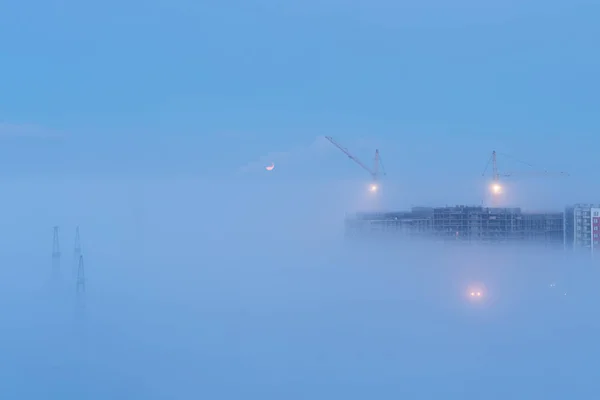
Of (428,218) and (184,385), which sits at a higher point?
(428,218)

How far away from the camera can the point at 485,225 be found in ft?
31.1

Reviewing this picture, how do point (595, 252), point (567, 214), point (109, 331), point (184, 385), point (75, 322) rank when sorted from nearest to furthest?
point (184, 385) < point (109, 331) < point (75, 322) < point (595, 252) < point (567, 214)

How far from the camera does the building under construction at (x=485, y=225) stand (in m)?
9.21

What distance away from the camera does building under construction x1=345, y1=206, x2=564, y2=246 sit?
30.2 feet

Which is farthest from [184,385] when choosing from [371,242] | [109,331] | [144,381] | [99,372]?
[371,242]

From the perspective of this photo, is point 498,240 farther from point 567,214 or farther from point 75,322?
point 75,322

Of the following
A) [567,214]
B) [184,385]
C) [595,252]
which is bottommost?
[184,385]

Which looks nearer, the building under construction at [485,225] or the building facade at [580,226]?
the building facade at [580,226]

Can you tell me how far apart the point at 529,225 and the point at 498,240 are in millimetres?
575

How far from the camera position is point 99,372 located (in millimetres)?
4914

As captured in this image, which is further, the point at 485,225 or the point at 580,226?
the point at 485,225

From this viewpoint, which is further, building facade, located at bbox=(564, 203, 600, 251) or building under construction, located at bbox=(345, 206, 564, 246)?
building under construction, located at bbox=(345, 206, 564, 246)

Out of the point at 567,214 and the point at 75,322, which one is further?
the point at 567,214

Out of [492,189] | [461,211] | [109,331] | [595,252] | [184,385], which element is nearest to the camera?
[184,385]
